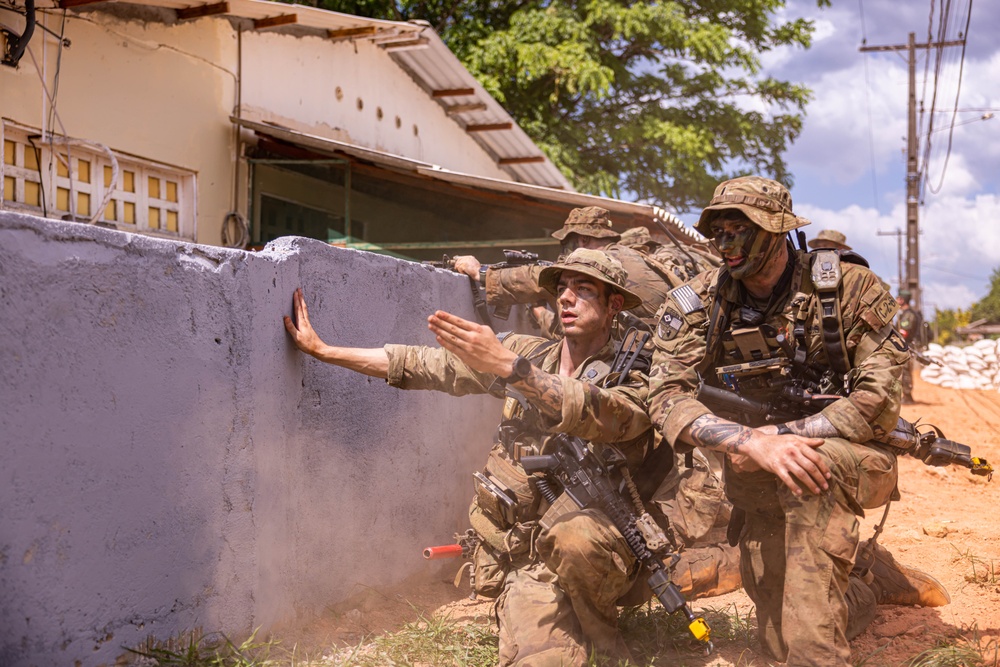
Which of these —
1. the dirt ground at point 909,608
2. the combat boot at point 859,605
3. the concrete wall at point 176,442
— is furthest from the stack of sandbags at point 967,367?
the concrete wall at point 176,442

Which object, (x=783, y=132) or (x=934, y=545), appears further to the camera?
(x=783, y=132)

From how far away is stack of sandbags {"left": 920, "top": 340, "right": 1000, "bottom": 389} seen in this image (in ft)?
73.4

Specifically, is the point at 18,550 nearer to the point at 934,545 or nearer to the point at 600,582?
the point at 600,582

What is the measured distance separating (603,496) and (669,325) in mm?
753

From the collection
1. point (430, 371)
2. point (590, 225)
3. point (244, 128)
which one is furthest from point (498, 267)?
point (244, 128)

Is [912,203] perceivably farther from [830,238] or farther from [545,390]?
[545,390]

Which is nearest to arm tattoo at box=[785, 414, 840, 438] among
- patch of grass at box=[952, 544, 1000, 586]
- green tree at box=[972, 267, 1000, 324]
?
patch of grass at box=[952, 544, 1000, 586]

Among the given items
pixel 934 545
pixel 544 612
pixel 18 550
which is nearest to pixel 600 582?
pixel 544 612

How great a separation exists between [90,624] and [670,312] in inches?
94.7

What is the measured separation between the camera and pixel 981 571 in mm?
4906

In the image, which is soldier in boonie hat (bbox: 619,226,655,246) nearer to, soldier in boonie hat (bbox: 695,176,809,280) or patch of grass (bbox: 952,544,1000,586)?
soldier in boonie hat (bbox: 695,176,809,280)

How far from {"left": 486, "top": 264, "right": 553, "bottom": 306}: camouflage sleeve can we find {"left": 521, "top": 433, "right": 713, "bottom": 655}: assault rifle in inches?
58.1

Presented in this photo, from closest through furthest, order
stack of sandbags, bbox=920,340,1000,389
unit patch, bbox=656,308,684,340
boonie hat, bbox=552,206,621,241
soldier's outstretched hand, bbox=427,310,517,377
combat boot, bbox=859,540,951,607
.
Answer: soldier's outstretched hand, bbox=427,310,517,377 → unit patch, bbox=656,308,684,340 → combat boot, bbox=859,540,951,607 → boonie hat, bbox=552,206,621,241 → stack of sandbags, bbox=920,340,1000,389

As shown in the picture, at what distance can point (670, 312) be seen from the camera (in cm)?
392
